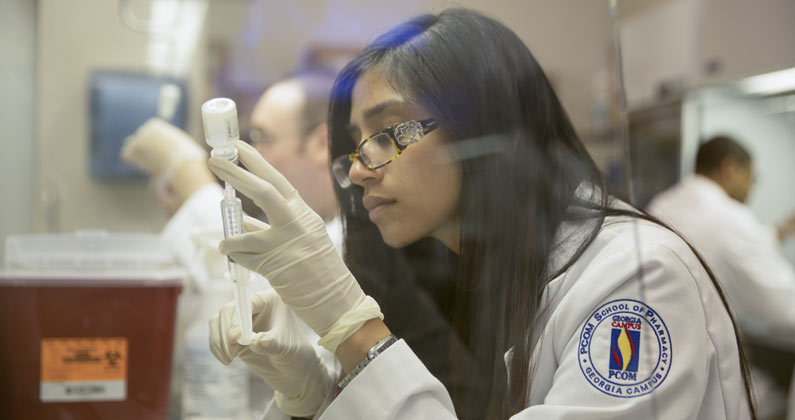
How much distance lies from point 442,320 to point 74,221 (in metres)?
0.74

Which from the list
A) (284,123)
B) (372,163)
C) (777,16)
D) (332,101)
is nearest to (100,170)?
(284,123)

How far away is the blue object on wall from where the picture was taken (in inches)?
50.0

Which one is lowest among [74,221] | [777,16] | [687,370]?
[687,370]

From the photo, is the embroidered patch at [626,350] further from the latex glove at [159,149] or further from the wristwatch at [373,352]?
the latex glove at [159,149]

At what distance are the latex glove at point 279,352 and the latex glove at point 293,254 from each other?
0.04m

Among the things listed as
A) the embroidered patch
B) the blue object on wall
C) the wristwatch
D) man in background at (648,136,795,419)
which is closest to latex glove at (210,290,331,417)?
the wristwatch

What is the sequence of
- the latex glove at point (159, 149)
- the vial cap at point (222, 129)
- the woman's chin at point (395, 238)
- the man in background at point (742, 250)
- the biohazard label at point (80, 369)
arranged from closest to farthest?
the vial cap at point (222, 129), the woman's chin at point (395, 238), the biohazard label at point (80, 369), the latex glove at point (159, 149), the man in background at point (742, 250)

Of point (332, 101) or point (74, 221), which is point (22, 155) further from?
point (332, 101)

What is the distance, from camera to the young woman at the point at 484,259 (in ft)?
2.68

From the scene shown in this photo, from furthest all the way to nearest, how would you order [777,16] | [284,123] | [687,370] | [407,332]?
[777,16] → [284,123] → [407,332] → [687,370]

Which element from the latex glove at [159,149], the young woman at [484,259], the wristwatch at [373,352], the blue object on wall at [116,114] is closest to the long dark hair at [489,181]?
the young woman at [484,259]

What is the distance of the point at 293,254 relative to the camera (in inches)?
31.6

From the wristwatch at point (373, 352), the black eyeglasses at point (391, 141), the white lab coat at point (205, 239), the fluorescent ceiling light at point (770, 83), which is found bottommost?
the wristwatch at point (373, 352)

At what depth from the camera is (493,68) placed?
0.89 meters
